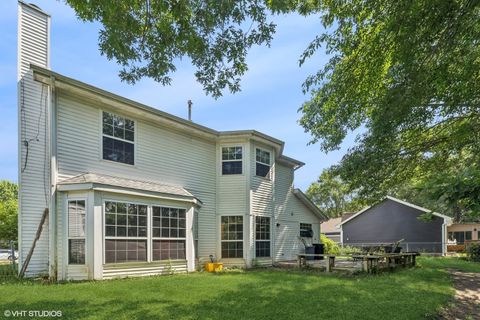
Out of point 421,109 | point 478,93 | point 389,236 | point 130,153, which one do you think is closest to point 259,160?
point 130,153

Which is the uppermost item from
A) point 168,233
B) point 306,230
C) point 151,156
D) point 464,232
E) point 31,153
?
point 151,156

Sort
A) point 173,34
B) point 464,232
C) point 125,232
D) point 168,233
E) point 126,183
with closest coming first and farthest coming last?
1. point 173,34
2. point 125,232
3. point 126,183
4. point 168,233
5. point 464,232

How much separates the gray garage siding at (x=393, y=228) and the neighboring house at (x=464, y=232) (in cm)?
639

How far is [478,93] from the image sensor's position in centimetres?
930

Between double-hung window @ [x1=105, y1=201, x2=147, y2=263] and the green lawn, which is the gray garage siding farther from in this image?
double-hung window @ [x1=105, y1=201, x2=147, y2=263]

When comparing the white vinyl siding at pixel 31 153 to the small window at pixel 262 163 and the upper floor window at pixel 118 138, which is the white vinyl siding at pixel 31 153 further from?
the small window at pixel 262 163

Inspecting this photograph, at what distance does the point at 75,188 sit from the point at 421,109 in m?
9.59

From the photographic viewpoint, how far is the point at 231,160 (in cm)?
1709

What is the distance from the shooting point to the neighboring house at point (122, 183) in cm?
→ 1111

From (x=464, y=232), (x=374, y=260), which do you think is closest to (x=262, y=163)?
(x=374, y=260)

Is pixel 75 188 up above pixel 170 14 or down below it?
below

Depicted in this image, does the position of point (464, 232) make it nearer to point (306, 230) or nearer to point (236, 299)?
point (306, 230)

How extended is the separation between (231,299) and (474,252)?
814 inches

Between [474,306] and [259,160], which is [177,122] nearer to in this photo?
[259,160]
